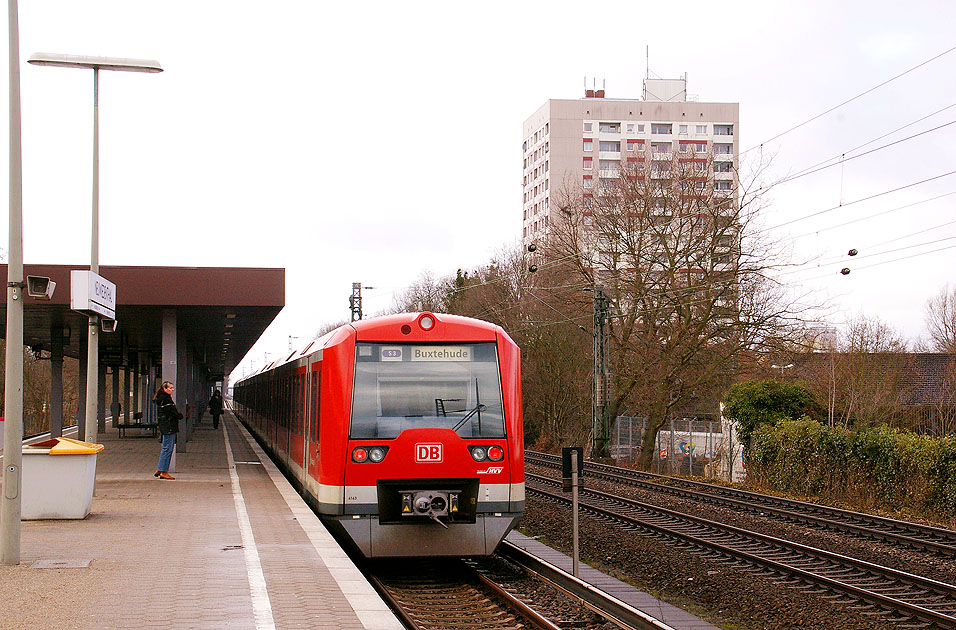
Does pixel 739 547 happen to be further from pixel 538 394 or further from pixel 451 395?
pixel 538 394

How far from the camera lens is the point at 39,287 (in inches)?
348

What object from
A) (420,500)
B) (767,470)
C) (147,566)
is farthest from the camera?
(767,470)

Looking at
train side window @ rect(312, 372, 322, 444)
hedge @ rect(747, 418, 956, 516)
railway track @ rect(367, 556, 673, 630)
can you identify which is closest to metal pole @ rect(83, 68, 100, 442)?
train side window @ rect(312, 372, 322, 444)

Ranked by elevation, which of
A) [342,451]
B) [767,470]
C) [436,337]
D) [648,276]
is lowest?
[767,470]

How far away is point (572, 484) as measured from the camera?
12.0 meters

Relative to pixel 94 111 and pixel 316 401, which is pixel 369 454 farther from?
pixel 94 111

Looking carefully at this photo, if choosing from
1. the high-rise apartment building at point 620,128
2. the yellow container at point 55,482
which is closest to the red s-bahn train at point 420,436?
the yellow container at point 55,482

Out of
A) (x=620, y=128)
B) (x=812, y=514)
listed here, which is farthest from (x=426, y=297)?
(x=812, y=514)

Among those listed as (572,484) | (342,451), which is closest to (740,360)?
(572,484)

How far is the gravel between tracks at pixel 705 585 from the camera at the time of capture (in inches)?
372

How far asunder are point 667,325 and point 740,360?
2.80m

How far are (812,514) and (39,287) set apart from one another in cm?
1441

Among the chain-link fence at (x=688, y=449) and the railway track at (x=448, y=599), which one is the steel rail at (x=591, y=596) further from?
the chain-link fence at (x=688, y=449)

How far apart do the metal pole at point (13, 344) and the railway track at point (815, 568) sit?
7893 mm
